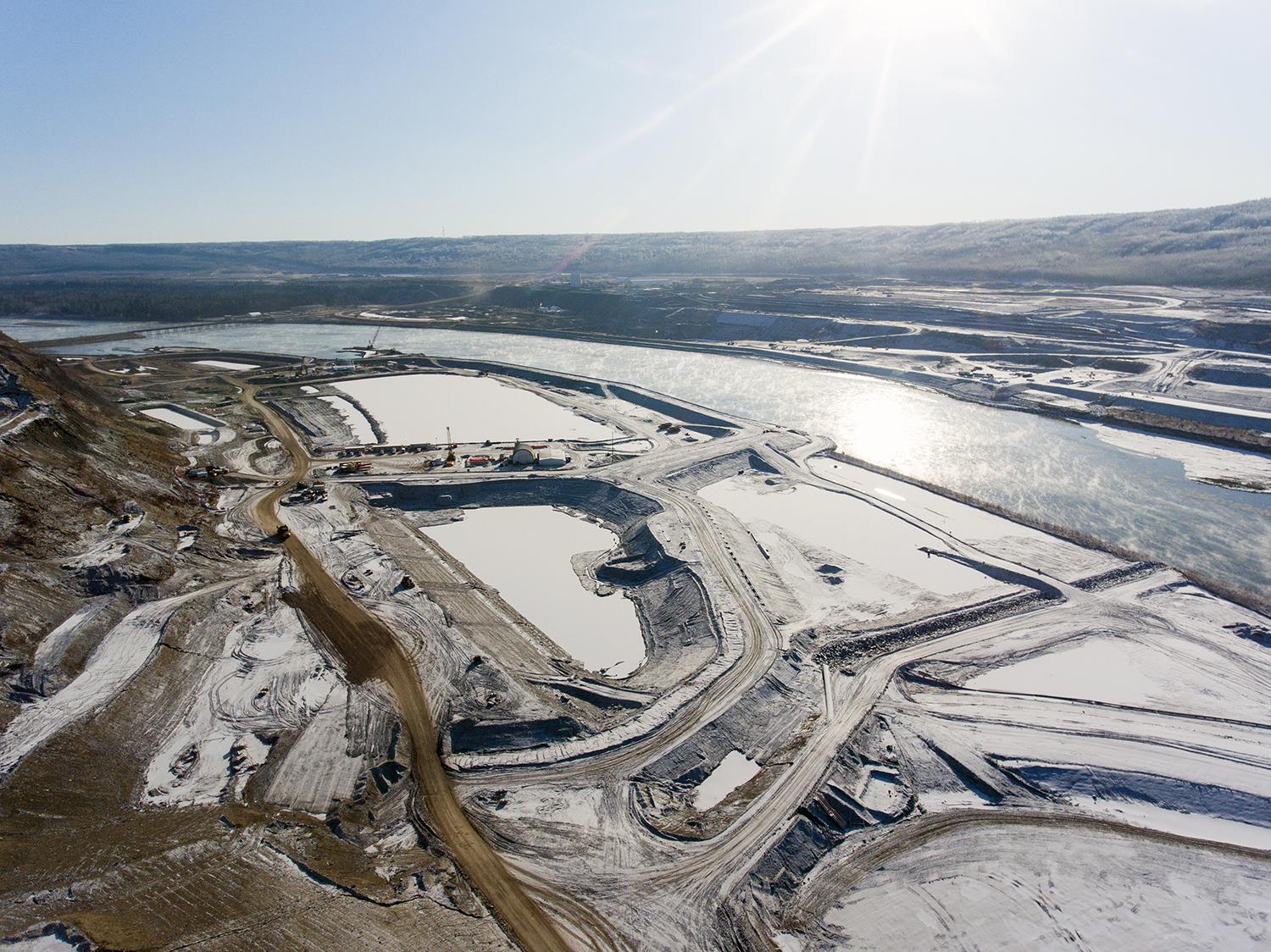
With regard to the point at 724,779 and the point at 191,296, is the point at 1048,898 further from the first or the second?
the point at 191,296

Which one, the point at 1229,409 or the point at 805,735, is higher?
the point at 1229,409

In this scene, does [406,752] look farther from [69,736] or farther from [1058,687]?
[1058,687]

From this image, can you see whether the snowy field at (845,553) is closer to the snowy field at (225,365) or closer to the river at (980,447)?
the river at (980,447)

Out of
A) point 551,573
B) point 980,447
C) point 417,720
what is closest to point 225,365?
point 551,573

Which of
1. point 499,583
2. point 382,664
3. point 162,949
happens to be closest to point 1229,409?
point 499,583

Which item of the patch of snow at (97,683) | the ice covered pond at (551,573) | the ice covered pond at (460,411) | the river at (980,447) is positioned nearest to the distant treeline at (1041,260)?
the river at (980,447)
